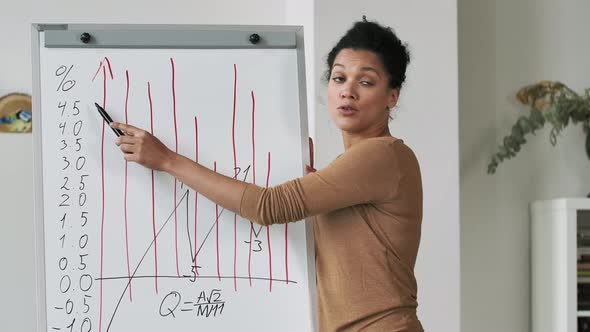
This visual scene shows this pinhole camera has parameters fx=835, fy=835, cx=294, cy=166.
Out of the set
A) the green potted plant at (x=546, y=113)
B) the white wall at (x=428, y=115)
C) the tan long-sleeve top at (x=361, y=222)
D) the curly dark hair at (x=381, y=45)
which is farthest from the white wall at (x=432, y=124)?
the tan long-sleeve top at (x=361, y=222)

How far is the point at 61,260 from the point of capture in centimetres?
156

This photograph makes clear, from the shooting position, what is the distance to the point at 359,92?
161cm

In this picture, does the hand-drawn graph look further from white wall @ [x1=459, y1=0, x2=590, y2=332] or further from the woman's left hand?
white wall @ [x1=459, y1=0, x2=590, y2=332]

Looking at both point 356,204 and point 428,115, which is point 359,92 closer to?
point 356,204

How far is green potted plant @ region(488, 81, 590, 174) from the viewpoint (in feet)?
9.98

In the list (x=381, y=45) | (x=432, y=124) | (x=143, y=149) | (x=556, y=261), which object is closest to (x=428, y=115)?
(x=432, y=124)

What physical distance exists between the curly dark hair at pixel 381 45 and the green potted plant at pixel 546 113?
1513 millimetres

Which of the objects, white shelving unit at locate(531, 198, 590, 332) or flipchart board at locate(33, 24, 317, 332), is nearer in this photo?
flipchart board at locate(33, 24, 317, 332)

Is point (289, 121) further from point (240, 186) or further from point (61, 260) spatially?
point (61, 260)

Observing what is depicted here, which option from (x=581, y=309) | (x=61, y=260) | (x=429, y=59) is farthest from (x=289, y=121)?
(x=581, y=309)

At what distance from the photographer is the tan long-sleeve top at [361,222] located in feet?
4.91

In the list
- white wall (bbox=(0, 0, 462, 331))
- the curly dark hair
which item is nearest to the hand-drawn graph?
the curly dark hair

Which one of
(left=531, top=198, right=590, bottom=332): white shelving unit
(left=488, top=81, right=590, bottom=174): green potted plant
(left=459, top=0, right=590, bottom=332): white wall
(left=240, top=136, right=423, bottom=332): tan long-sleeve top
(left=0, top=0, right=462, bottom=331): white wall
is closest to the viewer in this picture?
(left=240, top=136, right=423, bottom=332): tan long-sleeve top

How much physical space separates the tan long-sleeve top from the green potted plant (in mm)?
1598
